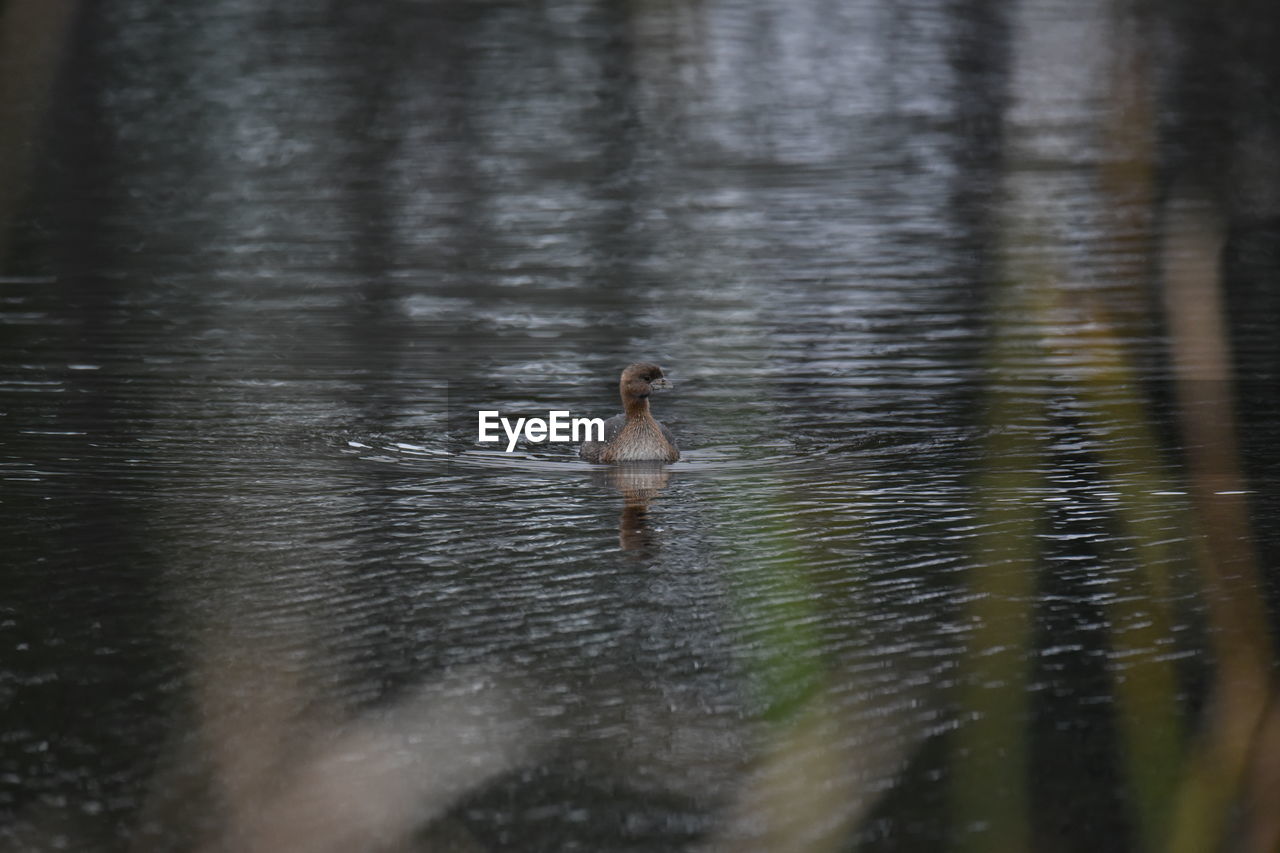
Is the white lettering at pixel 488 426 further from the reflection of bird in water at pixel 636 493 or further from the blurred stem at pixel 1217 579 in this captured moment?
the blurred stem at pixel 1217 579

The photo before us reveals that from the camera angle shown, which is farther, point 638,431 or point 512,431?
point 512,431

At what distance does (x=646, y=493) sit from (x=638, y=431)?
564 millimetres

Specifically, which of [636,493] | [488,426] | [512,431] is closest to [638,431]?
[636,493]

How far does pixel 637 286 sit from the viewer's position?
1535 centimetres

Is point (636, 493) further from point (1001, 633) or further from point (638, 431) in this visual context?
point (1001, 633)

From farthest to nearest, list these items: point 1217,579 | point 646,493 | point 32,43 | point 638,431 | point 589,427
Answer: point 589,427 → point 638,431 → point 646,493 → point 1217,579 → point 32,43

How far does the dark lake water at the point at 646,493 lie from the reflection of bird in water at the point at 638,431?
0.36 ft

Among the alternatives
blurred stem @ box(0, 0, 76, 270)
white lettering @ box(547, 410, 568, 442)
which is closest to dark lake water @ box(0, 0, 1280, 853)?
blurred stem @ box(0, 0, 76, 270)

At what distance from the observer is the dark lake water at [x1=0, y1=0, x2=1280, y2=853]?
18.8ft

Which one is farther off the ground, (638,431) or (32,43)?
(32,43)

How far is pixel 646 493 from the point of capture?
31.6 feet

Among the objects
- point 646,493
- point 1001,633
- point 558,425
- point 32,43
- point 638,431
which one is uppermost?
point 32,43

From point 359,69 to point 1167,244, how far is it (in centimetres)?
1452

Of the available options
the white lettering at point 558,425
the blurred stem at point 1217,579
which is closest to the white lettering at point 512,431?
the white lettering at point 558,425
